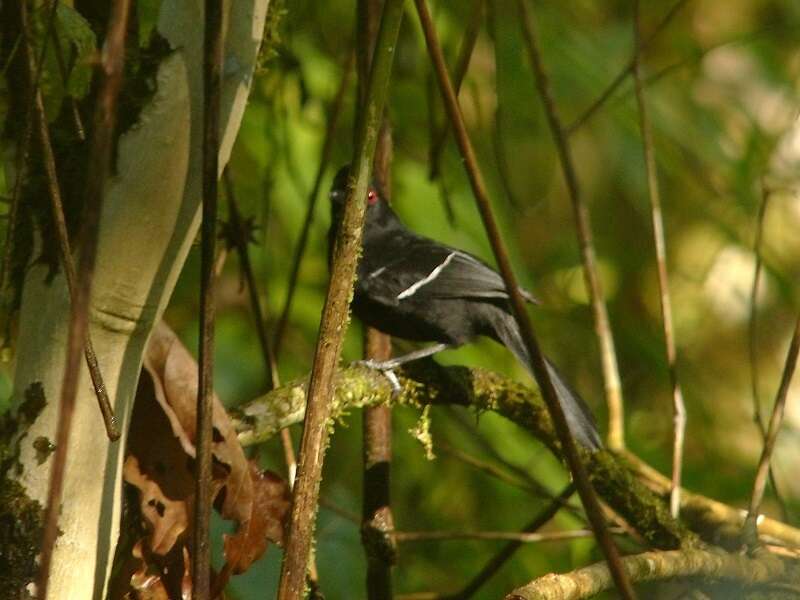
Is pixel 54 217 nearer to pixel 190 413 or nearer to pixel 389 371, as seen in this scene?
pixel 190 413

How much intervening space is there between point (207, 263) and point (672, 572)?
104 cm

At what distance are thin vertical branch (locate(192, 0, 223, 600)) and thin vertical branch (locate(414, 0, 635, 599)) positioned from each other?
27 centimetres

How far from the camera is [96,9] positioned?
1806 millimetres

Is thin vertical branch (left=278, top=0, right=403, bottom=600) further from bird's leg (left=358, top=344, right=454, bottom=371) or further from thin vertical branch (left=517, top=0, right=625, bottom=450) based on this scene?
bird's leg (left=358, top=344, right=454, bottom=371)

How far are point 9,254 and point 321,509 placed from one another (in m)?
1.84

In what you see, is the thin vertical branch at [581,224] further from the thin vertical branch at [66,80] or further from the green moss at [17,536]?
the green moss at [17,536]

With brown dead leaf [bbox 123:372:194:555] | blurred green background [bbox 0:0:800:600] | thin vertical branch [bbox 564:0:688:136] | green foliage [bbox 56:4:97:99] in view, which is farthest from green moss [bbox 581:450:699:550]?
green foliage [bbox 56:4:97:99]

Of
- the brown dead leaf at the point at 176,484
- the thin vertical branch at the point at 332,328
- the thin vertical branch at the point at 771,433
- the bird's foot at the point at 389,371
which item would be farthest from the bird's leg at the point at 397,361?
the thin vertical branch at the point at 332,328

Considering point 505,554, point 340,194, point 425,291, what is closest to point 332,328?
point 505,554

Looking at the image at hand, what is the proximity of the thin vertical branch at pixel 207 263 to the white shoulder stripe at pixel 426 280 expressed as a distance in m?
1.90

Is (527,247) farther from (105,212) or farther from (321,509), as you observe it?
(105,212)

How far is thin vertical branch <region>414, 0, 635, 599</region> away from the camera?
46.1 inches

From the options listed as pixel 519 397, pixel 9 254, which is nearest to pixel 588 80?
pixel 519 397

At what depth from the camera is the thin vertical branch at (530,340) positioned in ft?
3.84
